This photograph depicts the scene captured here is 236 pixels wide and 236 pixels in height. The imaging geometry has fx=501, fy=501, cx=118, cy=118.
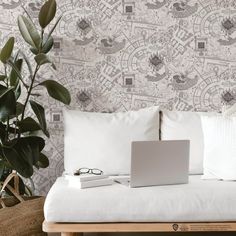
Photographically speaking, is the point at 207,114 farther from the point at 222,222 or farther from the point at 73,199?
the point at 73,199

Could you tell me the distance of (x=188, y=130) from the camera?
3.11 m

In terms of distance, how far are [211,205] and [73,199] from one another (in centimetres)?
65

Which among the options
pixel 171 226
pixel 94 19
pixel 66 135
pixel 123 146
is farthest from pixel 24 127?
pixel 171 226

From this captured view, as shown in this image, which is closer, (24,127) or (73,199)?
(73,199)

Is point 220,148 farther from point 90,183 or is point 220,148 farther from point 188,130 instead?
point 90,183

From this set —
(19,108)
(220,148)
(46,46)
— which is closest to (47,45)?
(46,46)

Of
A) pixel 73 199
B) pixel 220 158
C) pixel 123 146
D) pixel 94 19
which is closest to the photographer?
pixel 73 199

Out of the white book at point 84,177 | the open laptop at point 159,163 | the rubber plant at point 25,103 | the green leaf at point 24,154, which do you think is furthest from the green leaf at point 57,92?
the open laptop at point 159,163

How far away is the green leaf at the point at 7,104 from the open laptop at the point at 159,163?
716 mm

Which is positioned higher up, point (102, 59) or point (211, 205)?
point (102, 59)

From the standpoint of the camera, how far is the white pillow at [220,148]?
2.76m

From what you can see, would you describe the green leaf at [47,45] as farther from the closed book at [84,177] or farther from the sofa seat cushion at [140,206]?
the sofa seat cushion at [140,206]

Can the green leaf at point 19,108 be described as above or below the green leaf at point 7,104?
below

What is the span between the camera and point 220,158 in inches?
110
